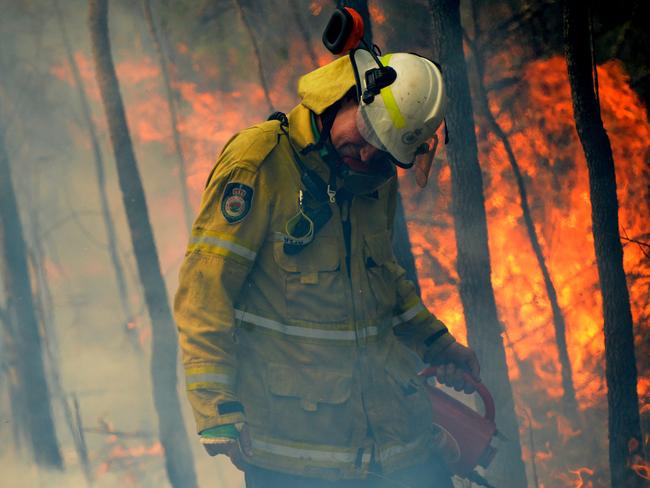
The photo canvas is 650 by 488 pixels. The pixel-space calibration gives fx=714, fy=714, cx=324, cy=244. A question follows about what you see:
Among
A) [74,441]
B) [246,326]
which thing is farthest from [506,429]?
[74,441]

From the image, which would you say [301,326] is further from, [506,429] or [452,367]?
[506,429]

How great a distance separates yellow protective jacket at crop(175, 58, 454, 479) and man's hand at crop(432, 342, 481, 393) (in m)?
0.44

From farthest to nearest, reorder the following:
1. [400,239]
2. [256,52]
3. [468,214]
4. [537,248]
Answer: [256,52]
[537,248]
[468,214]
[400,239]

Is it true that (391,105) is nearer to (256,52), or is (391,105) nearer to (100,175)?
(256,52)

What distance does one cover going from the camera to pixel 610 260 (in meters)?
5.12

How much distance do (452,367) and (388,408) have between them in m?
0.52

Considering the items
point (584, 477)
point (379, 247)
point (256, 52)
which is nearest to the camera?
point (379, 247)

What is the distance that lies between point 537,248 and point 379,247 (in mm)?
3875

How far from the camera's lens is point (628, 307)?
5137 mm

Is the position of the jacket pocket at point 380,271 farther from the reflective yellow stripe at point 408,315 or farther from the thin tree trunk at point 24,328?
the thin tree trunk at point 24,328

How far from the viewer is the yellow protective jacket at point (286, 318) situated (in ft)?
8.20

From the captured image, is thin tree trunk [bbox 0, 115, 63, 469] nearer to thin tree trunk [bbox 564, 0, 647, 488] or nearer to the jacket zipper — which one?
thin tree trunk [bbox 564, 0, 647, 488]

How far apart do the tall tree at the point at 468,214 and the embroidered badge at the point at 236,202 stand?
3.40 m

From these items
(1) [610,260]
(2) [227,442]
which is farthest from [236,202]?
(1) [610,260]
